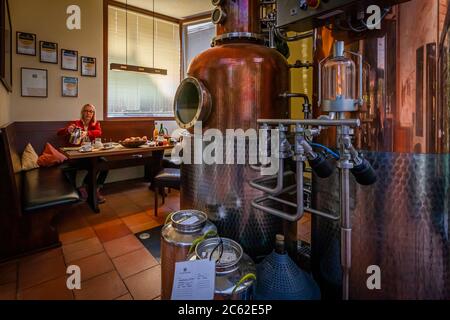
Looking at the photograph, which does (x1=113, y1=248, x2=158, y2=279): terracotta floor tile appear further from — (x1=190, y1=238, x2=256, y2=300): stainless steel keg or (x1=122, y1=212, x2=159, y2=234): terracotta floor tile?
(x1=190, y1=238, x2=256, y2=300): stainless steel keg

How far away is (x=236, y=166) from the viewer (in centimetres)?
174

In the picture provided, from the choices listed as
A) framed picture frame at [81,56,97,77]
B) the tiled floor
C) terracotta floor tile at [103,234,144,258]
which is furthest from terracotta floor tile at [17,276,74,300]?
framed picture frame at [81,56,97,77]

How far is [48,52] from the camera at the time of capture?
4043 millimetres

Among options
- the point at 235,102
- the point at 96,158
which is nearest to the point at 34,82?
the point at 96,158

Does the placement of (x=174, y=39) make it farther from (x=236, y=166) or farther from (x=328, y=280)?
(x=328, y=280)

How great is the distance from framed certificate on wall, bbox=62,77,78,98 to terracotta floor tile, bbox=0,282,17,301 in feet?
10.2

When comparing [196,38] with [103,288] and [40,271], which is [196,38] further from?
[103,288]

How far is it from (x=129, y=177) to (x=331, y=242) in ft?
13.8

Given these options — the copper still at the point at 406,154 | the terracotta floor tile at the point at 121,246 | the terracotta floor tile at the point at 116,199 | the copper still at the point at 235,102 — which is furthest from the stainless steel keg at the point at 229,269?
the terracotta floor tile at the point at 116,199

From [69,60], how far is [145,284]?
382 centimetres

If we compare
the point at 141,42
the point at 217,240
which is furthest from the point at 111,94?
the point at 217,240
